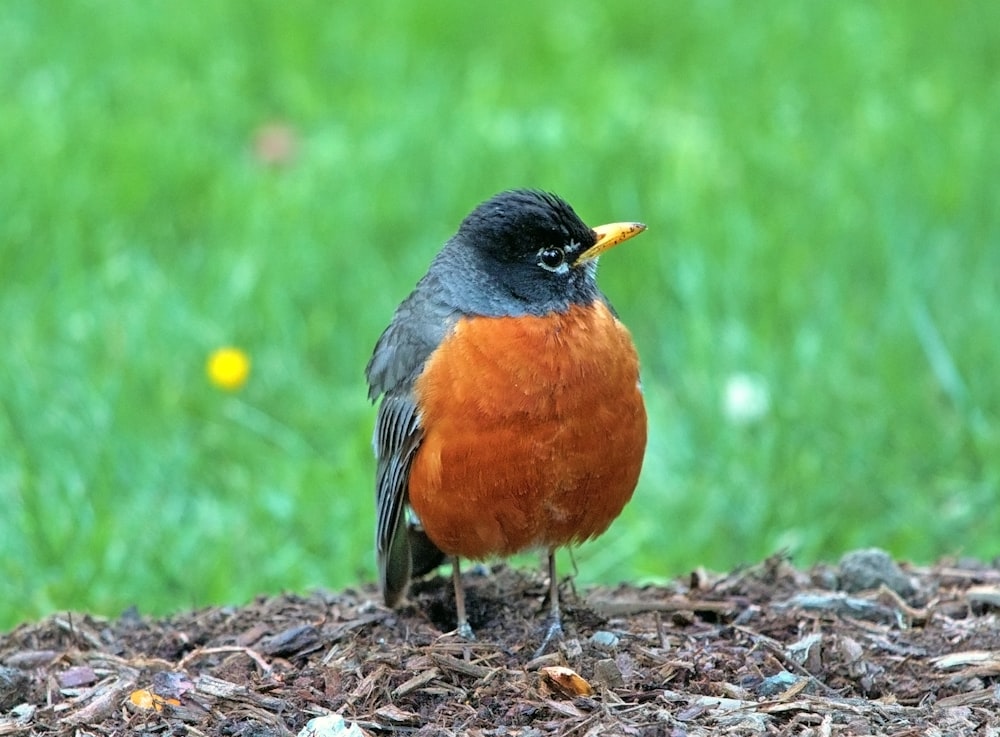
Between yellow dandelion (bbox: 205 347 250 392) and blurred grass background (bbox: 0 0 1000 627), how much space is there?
244mm

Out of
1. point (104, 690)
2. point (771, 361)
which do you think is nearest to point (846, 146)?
point (771, 361)

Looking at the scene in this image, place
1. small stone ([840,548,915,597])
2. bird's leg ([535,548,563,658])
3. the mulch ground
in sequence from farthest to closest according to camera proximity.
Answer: small stone ([840,548,915,597]) < bird's leg ([535,548,563,658]) < the mulch ground

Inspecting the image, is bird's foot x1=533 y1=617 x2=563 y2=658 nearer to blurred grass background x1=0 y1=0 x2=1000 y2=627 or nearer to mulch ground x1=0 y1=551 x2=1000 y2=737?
mulch ground x1=0 y1=551 x2=1000 y2=737

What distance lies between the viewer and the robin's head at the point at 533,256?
4.59m

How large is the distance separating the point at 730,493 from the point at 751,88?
401 centimetres

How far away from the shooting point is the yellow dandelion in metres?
6.87

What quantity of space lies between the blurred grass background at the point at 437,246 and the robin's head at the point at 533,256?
2.12 metres

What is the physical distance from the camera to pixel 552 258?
4633 mm

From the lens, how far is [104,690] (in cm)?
409

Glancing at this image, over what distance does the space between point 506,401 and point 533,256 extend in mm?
563

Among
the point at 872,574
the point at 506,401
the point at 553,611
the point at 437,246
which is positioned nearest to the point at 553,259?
the point at 506,401

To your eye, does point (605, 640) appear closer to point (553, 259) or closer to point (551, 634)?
point (551, 634)

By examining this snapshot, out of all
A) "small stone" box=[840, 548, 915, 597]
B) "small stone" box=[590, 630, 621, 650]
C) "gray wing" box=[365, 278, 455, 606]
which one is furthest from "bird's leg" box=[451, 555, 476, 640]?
"small stone" box=[840, 548, 915, 597]

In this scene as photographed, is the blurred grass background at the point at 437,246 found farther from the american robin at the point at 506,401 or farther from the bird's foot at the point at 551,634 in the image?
the bird's foot at the point at 551,634
